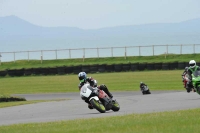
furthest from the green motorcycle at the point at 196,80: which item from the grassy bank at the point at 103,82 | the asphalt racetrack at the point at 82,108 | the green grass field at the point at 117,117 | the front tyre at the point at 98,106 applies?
the grassy bank at the point at 103,82

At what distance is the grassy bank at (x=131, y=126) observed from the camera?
12422 millimetres

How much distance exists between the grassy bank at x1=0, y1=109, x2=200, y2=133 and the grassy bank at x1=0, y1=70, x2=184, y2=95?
19.7 meters

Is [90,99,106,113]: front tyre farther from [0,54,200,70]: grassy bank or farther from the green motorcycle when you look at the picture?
[0,54,200,70]: grassy bank

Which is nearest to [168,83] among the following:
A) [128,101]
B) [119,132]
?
[128,101]

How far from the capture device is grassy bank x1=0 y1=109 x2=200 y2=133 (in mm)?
12422

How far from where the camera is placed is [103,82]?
42.0m

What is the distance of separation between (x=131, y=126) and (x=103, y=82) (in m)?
28.8

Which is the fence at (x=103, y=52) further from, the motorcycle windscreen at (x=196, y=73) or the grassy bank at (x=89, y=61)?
the motorcycle windscreen at (x=196, y=73)

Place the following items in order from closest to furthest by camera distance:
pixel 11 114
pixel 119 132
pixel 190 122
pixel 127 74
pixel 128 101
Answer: pixel 119 132 → pixel 190 122 → pixel 11 114 → pixel 128 101 → pixel 127 74

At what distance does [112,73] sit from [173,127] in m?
38.1

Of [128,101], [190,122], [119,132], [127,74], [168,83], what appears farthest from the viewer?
[127,74]

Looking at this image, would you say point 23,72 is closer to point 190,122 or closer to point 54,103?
point 54,103

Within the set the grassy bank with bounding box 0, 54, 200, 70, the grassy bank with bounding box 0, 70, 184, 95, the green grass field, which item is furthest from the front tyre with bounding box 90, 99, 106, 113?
the grassy bank with bounding box 0, 54, 200, 70

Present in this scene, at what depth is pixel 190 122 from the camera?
1327 centimetres
